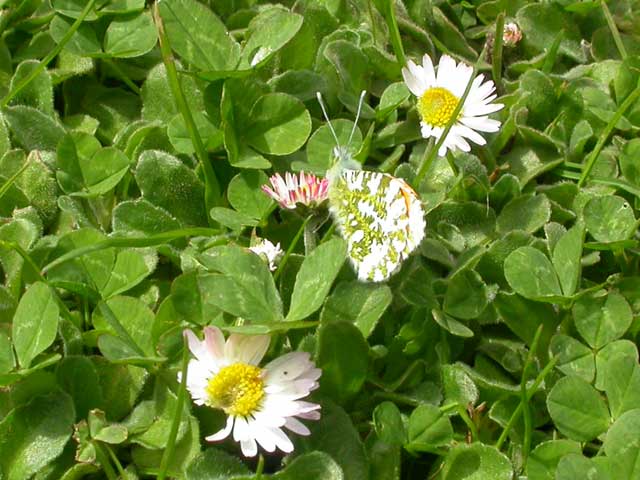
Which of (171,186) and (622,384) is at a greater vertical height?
(171,186)

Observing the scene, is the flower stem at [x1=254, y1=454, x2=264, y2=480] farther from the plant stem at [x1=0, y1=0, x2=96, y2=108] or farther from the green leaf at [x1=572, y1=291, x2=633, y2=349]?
the plant stem at [x1=0, y1=0, x2=96, y2=108]

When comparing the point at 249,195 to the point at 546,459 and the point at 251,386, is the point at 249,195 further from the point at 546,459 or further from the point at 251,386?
the point at 546,459

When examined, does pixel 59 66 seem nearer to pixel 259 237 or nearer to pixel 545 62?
pixel 259 237

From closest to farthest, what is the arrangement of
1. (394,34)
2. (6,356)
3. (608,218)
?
(6,356), (608,218), (394,34)

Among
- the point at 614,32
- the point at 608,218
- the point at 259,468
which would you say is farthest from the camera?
the point at 614,32

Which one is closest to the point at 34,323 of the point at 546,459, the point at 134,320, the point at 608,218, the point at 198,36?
the point at 134,320

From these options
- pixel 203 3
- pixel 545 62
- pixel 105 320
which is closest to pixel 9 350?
pixel 105 320

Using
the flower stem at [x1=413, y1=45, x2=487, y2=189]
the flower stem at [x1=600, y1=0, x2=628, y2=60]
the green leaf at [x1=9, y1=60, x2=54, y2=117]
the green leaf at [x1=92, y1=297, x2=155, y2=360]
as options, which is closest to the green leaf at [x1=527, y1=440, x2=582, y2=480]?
the flower stem at [x1=413, y1=45, x2=487, y2=189]

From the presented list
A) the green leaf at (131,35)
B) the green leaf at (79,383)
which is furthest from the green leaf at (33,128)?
the green leaf at (79,383)
